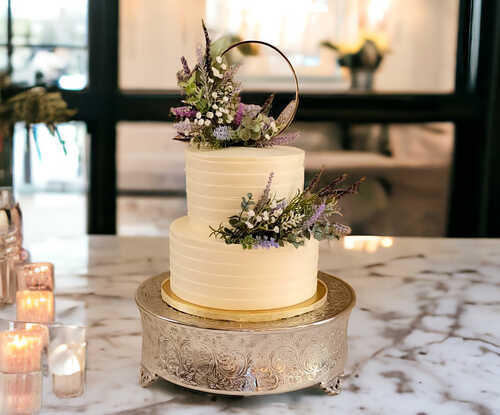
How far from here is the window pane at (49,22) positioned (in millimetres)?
3098

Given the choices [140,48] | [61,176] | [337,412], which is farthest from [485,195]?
[337,412]

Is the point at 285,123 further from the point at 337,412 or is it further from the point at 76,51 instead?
the point at 76,51

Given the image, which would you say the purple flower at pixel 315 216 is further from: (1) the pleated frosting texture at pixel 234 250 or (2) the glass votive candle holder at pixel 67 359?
(2) the glass votive candle holder at pixel 67 359

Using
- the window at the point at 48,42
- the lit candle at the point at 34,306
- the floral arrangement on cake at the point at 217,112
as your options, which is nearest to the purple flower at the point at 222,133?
the floral arrangement on cake at the point at 217,112

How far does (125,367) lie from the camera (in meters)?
1.21

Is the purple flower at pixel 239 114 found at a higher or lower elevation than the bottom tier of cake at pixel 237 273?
higher

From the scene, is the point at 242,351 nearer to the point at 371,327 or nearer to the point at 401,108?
the point at 371,327

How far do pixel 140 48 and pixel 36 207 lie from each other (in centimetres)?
88

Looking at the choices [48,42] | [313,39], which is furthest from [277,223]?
[48,42]

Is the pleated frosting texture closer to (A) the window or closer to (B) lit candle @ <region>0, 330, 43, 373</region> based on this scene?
(B) lit candle @ <region>0, 330, 43, 373</region>

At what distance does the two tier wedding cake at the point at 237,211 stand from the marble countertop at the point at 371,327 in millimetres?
175

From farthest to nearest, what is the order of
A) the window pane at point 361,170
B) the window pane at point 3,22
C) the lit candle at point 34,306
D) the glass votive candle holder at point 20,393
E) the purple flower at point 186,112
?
the window pane at point 361,170, the window pane at point 3,22, the lit candle at point 34,306, the purple flower at point 186,112, the glass votive candle holder at point 20,393

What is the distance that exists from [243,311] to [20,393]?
0.35 m

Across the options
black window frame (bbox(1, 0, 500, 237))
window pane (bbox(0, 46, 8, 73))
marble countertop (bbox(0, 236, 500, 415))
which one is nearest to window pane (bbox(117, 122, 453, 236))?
black window frame (bbox(1, 0, 500, 237))
